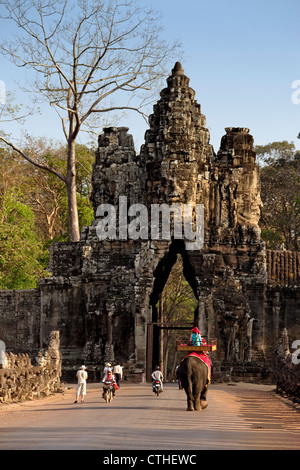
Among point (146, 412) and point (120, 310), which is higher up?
point (120, 310)

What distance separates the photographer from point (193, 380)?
19.8 m

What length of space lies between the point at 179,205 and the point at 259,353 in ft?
24.7

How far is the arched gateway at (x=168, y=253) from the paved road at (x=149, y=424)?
9397mm

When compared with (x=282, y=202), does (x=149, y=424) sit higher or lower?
lower

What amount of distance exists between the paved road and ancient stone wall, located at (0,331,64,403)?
55 centimetres

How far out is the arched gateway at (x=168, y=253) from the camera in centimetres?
3556

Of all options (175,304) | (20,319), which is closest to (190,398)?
(20,319)

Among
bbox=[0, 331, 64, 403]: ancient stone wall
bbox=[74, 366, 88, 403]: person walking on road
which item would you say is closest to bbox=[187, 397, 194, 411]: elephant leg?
bbox=[74, 366, 88, 403]: person walking on road

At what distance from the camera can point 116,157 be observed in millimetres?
38469

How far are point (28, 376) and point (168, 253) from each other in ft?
46.8

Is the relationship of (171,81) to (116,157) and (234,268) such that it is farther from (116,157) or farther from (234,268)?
(234,268)

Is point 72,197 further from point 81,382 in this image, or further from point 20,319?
point 81,382

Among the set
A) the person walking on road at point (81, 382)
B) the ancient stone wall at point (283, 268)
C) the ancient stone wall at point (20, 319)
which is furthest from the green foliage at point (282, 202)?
the person walking on road at point (81, 382)
